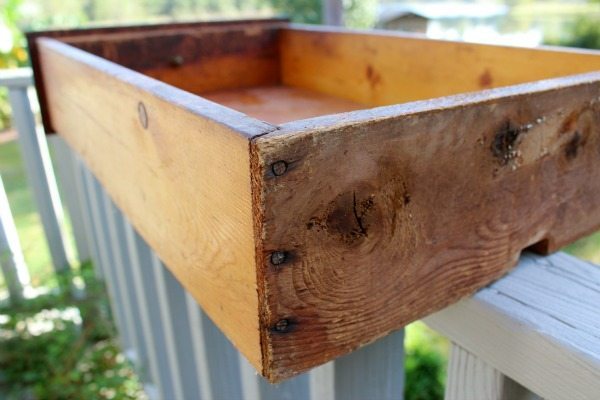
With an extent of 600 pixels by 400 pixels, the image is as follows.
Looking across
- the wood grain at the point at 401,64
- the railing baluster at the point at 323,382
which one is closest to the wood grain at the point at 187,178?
the railing baluster at the point at 323,382

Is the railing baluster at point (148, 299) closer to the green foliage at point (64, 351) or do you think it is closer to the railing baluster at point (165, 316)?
the railing baluster at point (165, 316)

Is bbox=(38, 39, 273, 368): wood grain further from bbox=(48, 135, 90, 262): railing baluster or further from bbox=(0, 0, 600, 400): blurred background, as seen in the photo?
bbox=(48, 135, 90, 262): railing baluster

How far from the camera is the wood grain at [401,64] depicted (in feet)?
2.56

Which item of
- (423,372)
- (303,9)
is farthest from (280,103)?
(303,9)

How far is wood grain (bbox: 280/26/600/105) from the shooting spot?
30.7 inches

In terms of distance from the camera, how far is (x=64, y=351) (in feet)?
6.73

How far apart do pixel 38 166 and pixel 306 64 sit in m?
1.44

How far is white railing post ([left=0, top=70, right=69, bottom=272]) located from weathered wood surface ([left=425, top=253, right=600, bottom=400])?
6.45ft

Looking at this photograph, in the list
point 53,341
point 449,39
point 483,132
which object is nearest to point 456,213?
point 483,132

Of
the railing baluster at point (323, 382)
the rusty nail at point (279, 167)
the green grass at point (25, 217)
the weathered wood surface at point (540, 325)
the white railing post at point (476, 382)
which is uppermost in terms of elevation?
the rusty nail at point (279, 167)

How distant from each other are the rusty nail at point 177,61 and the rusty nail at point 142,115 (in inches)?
28.2

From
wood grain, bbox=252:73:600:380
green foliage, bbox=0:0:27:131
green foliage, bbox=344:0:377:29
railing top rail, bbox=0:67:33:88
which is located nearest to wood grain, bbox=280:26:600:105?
wood grain, bbox=252:73:600:380

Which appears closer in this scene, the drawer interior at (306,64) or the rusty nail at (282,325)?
the rusty nail at (282,325)

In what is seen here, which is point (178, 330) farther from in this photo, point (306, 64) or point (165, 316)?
point (306, 64)
